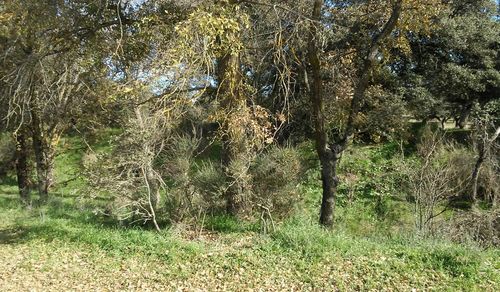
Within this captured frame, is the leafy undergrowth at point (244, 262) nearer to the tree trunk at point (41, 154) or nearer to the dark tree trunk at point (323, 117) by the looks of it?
the dark tree trunk at point (323, 117)

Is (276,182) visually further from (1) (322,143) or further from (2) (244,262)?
(2) (244,262)

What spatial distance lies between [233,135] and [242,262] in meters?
2.47

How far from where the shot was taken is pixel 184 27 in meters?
6.46

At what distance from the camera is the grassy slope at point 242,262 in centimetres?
621

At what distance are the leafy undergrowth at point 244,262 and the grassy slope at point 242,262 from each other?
0.6 inches

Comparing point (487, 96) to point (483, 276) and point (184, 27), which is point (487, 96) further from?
point (184, 27)

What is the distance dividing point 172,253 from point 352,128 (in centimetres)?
422

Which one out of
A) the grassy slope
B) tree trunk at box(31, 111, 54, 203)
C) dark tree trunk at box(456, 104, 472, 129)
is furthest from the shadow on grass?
dark tree trunk at box(456, 104, 472, 129)

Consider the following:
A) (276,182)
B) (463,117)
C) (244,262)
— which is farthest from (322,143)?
A: (463,117)

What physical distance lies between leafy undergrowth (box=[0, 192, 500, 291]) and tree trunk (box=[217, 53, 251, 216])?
0.80 metres

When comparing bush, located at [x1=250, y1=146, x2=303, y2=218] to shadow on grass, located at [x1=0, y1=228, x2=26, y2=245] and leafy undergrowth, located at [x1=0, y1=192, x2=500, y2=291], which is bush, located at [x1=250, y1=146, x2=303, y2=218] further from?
shadow on grass, located at [x1=0, y1=228, x2=26, y2=245]

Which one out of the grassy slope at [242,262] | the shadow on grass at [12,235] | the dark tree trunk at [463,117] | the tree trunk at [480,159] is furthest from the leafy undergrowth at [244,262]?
the dark tree trunk at [463,117]

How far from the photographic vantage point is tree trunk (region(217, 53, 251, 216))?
797 centimetres

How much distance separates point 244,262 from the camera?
6.82 m
